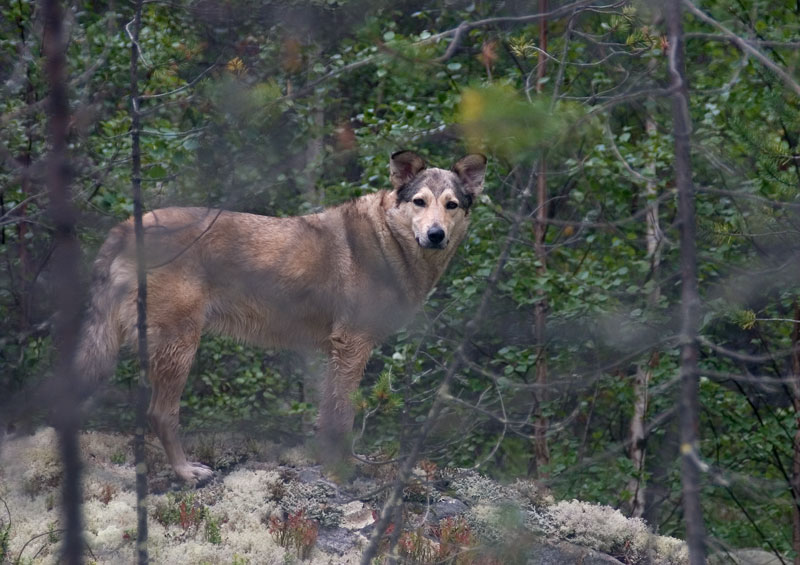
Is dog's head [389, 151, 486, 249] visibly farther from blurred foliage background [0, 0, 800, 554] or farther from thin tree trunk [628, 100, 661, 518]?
thin tree trunk [628, 100, 661, 518]

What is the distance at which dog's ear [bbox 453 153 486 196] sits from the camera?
7109 millimetres

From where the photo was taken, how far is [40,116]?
7348mm

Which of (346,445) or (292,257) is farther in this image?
(292,257)

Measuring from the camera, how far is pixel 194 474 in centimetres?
656

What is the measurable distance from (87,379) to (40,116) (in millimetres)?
2492

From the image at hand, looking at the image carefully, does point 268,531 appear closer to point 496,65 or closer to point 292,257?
point 292,257

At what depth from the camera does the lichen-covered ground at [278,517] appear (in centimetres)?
548

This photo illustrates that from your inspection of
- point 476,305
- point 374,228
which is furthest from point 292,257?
point 476,305

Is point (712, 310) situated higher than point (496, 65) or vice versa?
point (496, 65)

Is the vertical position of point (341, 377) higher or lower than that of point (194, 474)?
higher

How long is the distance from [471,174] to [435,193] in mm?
420

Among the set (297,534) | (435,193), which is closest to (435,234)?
(435,193)

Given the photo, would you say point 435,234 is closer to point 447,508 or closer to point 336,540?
point 447,508

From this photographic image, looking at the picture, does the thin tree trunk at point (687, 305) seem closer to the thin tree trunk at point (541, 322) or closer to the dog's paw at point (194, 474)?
the dog's paw at point (194, 474)
